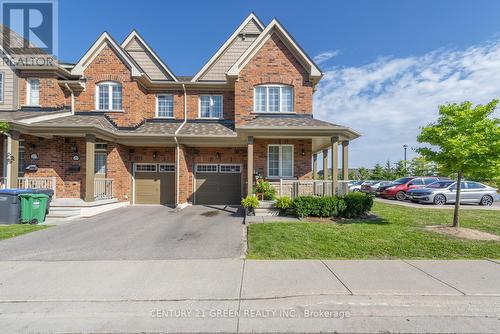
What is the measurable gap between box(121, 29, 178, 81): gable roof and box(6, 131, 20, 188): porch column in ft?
26.3

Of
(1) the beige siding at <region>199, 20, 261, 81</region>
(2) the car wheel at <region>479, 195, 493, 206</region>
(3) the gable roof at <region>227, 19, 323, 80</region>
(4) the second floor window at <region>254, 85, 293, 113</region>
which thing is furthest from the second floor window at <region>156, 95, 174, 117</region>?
(2) the car wheel at <region>479, 195, 493, 206</region>

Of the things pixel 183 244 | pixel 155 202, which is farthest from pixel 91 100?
pixel 183 244

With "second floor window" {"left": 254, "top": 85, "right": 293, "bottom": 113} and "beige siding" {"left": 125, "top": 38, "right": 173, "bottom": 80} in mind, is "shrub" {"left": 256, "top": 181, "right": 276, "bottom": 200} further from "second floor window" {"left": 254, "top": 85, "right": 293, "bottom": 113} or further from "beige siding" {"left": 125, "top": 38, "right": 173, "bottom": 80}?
"beige siding" {"left": 125, "top": 38, "right": 173, "bottom": 80}

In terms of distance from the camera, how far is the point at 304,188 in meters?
11.7

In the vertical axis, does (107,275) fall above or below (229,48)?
below

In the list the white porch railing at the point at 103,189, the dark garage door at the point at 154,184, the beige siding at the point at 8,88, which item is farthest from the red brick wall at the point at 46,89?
the dark garage door at the point at 154,184

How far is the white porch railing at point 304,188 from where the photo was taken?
37.5 feet

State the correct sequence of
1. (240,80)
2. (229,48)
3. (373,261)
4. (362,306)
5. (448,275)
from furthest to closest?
(229,48)
(240,80)
(373,261)
(448,275)
(362,306)

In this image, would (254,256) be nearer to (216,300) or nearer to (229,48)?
(216,300)

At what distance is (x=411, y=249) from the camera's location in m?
6.32

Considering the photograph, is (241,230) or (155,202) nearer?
(241,230)

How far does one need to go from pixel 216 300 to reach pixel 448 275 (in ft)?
14.6

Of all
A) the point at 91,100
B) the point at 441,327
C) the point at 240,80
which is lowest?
the point at 441,327

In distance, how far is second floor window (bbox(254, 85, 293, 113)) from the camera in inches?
543
